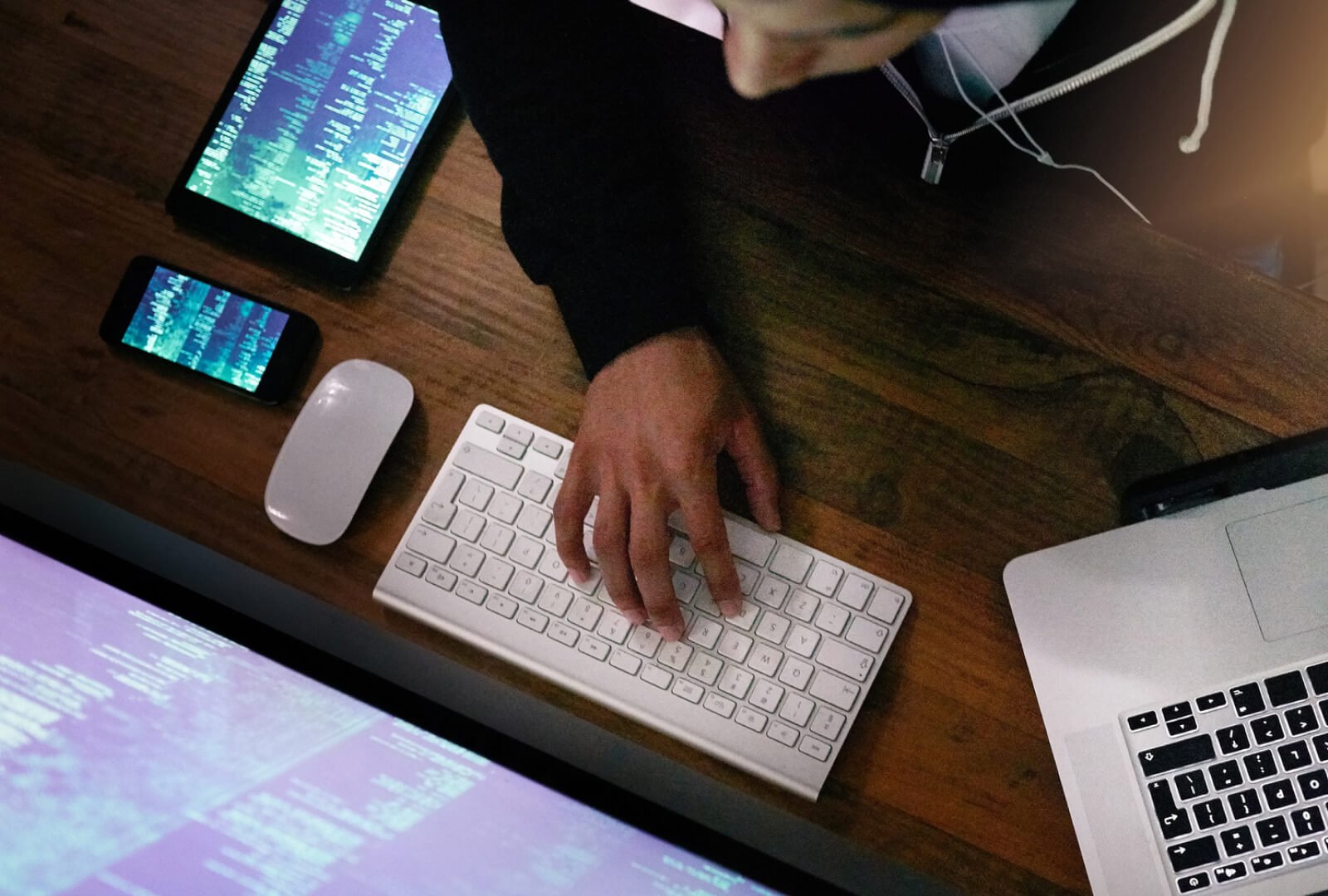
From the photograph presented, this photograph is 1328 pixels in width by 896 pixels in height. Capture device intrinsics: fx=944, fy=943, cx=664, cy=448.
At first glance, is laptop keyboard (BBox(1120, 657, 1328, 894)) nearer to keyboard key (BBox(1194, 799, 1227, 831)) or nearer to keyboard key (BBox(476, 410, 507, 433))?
keyboard key (BBox(1194, 799, 1227, 831))

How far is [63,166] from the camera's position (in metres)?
0.74

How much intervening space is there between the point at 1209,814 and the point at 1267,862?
0.04m

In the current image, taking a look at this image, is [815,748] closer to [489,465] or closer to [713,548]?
[713,548]

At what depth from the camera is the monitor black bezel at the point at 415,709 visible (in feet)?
1.71

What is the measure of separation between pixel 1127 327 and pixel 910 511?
0.21 meters

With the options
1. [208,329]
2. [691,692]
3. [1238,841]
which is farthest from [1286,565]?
[208,329]

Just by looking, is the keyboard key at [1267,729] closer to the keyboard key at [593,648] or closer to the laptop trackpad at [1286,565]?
the laptop trackpad at [1286,565]

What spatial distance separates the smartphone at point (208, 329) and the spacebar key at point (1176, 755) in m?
0.64

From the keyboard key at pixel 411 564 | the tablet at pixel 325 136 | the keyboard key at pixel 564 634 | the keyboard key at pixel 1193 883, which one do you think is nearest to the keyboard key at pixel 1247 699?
the keyboard key at pixel 1193 883

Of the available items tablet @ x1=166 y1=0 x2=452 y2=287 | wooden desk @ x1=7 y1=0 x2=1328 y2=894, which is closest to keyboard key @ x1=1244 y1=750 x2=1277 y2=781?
wooden desk @ x1=7 y1=0 x2=1328 y2=894

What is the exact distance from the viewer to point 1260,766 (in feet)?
1.87

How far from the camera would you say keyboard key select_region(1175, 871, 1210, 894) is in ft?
1.89

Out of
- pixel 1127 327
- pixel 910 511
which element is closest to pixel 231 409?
pixel 910 511

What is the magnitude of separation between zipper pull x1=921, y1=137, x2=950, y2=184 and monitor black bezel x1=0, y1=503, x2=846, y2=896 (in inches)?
19.3
